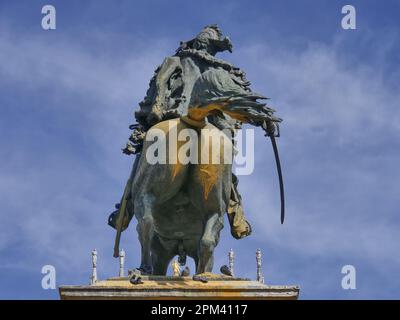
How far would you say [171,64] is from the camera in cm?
1691

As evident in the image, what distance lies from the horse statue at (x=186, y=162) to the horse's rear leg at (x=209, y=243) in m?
0.01

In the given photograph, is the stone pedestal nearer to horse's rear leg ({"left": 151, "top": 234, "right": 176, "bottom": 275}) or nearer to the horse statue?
the horse statue

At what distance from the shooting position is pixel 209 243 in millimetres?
15555

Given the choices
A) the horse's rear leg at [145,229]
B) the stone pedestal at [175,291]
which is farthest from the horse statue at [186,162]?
the stone pedestal at [175,291]

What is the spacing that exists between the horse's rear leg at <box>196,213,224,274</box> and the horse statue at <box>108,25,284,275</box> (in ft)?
0.04

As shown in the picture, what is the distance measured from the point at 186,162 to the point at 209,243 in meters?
1.12

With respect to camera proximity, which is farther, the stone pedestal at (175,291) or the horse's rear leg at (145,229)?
the horse's rear leg at (145,229)

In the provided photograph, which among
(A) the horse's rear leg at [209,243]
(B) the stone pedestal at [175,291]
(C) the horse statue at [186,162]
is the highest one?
(C) the horse statue at [186,162]

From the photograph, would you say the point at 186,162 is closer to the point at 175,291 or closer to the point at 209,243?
the point at 209,243

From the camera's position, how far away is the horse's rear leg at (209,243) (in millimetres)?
15531

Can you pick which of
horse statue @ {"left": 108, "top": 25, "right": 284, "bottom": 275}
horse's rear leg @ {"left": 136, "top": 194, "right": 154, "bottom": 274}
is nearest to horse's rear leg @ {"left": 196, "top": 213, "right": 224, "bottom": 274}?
horse statue @ {"left": 108, "top": 25, "right": 284, "bottom": 275}

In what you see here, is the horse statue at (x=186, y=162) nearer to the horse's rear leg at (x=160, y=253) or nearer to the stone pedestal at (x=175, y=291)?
the horse's rear leg at (x=160, y=253)
